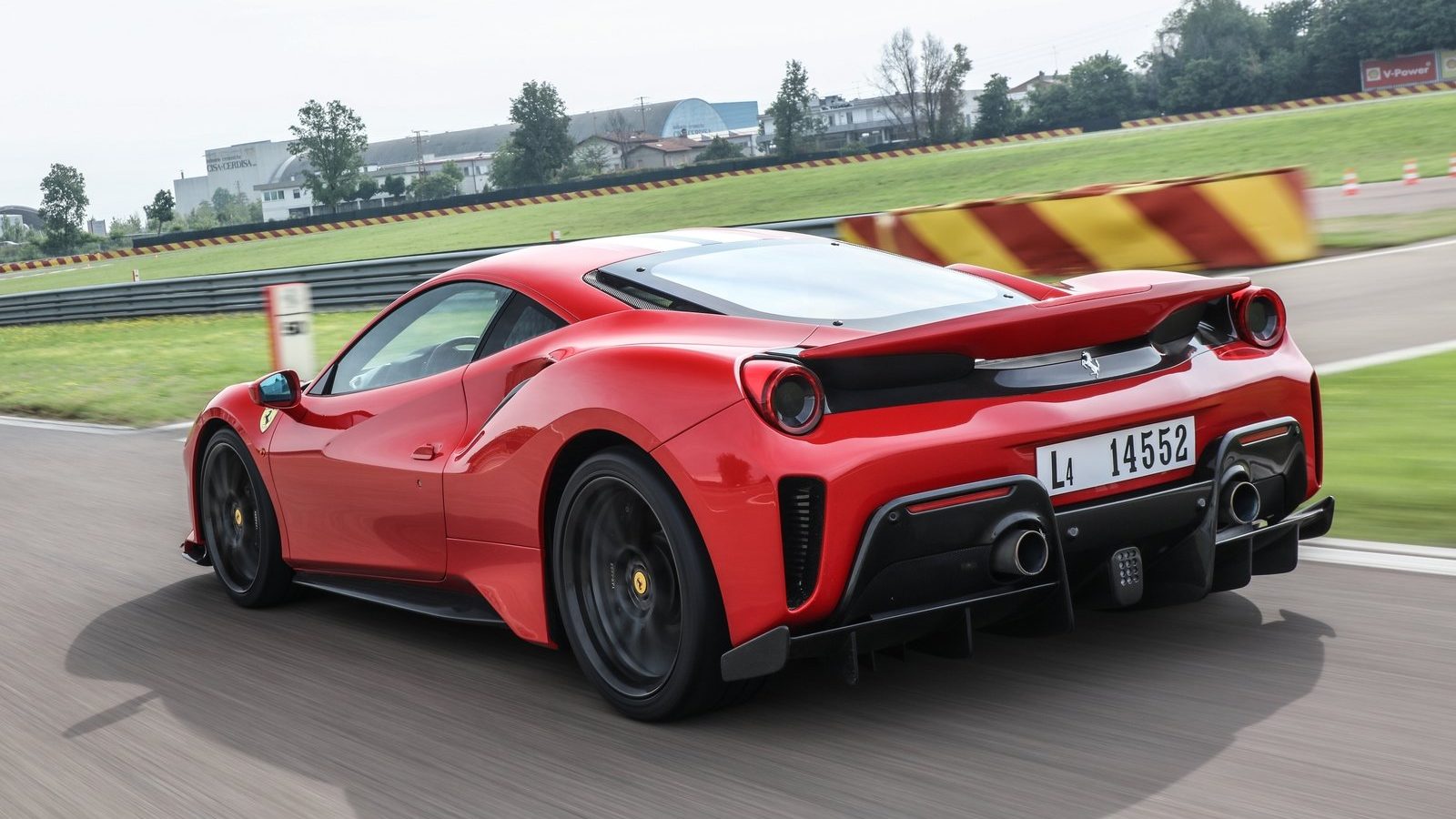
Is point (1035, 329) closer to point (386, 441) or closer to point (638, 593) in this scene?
point (638, 593)

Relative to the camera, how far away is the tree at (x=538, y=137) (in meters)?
114

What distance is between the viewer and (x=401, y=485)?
4.28m

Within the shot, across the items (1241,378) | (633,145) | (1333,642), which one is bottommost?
(1333,642)

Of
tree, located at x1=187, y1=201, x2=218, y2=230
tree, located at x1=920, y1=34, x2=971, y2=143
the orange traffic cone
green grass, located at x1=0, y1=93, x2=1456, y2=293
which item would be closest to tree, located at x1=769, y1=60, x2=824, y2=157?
tree, located at x1=920, y1=34, x2=971, y2=143

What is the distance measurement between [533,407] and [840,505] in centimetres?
102

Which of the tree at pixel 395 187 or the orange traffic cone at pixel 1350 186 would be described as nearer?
the orange traffic cone at pixel 1350 186

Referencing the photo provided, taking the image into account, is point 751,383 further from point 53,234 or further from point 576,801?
point 53,234

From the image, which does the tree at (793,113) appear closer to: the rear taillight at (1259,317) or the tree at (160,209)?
the tree at (160,209)

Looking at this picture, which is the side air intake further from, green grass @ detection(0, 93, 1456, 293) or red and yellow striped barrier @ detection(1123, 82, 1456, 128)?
red and yellow striped barrier @ detection(1123, 82, 1456, 128)

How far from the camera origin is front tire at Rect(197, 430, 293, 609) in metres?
5.05

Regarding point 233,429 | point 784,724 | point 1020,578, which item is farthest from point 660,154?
point 1020,578

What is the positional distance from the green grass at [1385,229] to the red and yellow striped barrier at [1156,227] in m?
1.30

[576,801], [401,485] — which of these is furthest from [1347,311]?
[576,801]

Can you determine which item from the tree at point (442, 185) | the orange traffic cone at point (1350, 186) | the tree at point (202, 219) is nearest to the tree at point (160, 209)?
the tree at point (202, 219)
